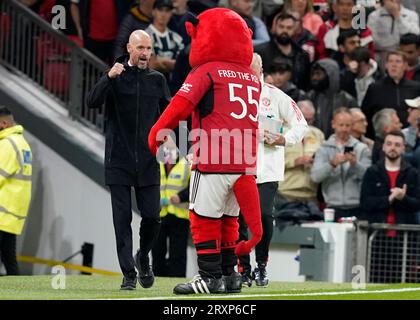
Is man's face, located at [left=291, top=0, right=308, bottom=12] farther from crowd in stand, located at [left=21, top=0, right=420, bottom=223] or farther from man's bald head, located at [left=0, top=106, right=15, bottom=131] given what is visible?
man's bald head, located at [left=0, top=106, right=15, bottom=131]

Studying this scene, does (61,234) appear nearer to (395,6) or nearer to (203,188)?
(395,6)

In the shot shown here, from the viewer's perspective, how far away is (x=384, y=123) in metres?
16.6

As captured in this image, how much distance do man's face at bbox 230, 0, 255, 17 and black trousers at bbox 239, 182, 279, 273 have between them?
5.93 meters

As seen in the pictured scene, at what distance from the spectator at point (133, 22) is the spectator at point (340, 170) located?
2.94m

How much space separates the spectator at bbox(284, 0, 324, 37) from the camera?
18.9m

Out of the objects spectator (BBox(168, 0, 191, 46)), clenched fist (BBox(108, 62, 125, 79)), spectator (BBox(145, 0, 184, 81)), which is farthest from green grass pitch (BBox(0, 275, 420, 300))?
spectator (BBox(168, 0, 191, 46))

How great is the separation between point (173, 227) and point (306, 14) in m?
4.86

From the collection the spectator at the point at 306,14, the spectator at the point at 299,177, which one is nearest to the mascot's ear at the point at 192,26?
the spectator at the point at 299,177

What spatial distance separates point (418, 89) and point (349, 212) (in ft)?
7.66

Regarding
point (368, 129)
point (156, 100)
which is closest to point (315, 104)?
point (368, 129)

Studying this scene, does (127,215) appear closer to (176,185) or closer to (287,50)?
(176,185)

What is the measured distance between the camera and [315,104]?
16.7 metres

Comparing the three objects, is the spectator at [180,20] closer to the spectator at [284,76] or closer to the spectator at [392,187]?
the spectator at [284,76]

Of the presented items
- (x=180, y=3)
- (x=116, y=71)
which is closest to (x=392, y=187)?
(x=180, y=3)
